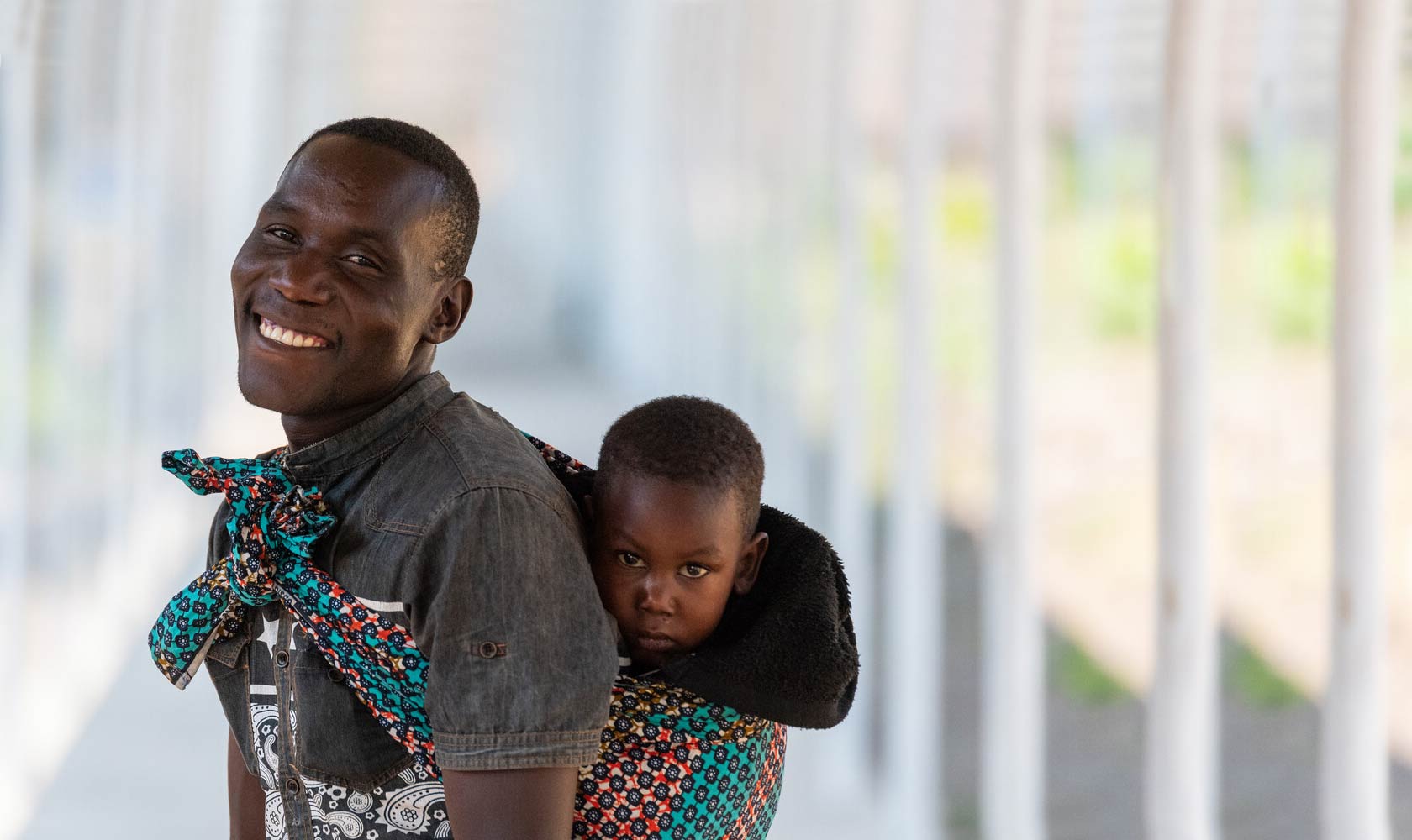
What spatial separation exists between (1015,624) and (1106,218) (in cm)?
97

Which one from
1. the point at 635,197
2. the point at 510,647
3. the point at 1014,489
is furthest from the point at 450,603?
the point at 635,197

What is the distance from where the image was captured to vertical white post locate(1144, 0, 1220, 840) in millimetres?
2713

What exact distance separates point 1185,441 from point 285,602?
74.8 inches

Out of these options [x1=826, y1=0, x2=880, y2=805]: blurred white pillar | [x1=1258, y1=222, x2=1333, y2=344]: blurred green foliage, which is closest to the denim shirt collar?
[x1=1258, y1=222, x2=1333, y2=344]: blurred green foliage

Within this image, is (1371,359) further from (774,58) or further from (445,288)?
(774,58)

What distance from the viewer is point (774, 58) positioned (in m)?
6.21

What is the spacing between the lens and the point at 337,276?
53.5 inches

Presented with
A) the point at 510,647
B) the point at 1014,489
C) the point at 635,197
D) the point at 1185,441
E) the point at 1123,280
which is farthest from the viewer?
the point at 635,197

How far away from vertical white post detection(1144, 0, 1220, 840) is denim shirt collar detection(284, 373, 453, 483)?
174 centimetres

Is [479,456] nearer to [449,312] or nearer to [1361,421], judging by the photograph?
[449,312]

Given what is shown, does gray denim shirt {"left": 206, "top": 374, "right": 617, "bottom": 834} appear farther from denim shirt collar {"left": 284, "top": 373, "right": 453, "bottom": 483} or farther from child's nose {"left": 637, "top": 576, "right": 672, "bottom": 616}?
child's nose {"left": 637, "top": 576, "right": 672, "bottom": 616}

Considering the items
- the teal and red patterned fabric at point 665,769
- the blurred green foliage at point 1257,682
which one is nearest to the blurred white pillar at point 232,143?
the blurred green foliage at point 1257,682

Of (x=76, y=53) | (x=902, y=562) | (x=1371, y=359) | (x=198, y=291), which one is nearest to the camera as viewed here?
(x=1371, y=359)

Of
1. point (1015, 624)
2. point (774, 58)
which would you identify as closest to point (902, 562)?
point (1015, 624)
